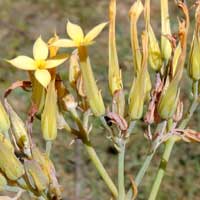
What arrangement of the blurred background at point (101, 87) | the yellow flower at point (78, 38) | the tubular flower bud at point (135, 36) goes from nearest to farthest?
the yellow flower at point (78, 38) → the tubular flower bud at point (135, 36) → the blurred background at point (101, 87)

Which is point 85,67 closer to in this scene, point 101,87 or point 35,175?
point 35,175

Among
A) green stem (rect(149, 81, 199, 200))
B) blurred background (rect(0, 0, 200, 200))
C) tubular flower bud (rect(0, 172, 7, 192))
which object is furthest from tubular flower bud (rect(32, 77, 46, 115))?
blurred background (rect(0, 0, 200, 200))

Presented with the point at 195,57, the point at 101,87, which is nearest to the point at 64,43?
the point at 195,57

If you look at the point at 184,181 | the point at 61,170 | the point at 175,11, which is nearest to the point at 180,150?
the point at 184,181

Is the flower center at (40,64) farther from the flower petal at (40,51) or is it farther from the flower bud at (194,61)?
the flower bud at (194,61)

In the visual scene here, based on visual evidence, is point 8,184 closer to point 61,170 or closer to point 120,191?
point 120,191

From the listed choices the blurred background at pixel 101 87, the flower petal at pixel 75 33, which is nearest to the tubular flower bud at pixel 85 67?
the flower petal at pixel 75 33

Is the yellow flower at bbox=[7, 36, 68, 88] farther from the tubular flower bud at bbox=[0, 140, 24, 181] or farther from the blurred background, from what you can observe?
the blurred background
